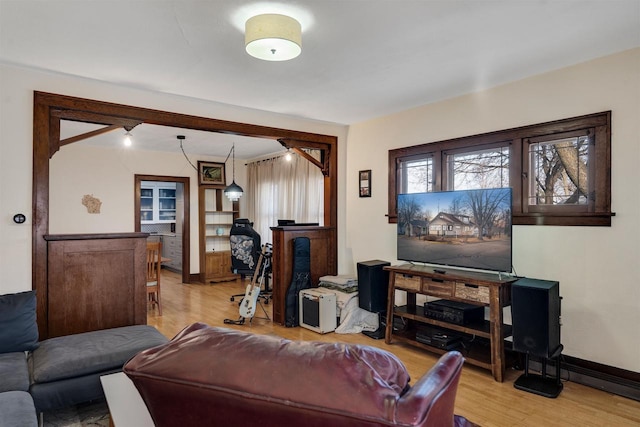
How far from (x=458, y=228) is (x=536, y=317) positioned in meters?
0.97

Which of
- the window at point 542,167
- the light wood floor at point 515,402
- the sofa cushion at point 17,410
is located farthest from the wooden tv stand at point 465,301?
the sofa cushion at point 17,410

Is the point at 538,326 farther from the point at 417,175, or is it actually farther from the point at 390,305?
the point at 417,175

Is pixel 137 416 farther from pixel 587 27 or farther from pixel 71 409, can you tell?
pixel 587 27

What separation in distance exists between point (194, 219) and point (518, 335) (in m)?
5.93

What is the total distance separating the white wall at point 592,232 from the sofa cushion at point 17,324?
3832mm

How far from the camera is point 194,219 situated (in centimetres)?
740

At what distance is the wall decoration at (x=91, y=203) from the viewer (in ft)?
20.6

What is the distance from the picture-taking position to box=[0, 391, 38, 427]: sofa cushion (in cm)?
169

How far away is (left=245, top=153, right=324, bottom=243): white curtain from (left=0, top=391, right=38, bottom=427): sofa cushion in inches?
182

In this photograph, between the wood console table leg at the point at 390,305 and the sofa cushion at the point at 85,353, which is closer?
the sofa cushion at the point at 85,353

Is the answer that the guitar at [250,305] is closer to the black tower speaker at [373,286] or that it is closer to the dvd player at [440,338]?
the black tower speaker at [373,286]

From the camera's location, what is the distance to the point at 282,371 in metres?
0.87

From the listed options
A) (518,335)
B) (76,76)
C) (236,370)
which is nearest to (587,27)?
(518,335)

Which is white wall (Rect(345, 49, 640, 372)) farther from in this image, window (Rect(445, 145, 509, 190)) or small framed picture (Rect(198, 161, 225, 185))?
small framed picture (Rect(198, 161, 225, 185))
